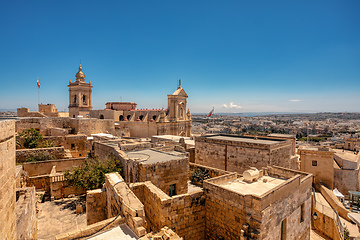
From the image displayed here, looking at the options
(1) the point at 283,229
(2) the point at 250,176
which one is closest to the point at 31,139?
(2) the point at 250,176

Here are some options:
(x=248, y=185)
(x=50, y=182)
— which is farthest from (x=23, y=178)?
(x=248, y=185)

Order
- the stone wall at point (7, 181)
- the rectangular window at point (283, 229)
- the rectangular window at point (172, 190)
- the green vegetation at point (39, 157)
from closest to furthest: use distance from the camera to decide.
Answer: the stone wall at point (7, 181), the rectangular window at point (283, 229), the rectangular window at point (172, 190), the green vegetation at point (39, 157)

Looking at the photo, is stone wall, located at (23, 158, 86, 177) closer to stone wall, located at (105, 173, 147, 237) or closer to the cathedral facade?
stone wall, located at (105, 173, 147, 237)

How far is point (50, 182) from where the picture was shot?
12906 mm

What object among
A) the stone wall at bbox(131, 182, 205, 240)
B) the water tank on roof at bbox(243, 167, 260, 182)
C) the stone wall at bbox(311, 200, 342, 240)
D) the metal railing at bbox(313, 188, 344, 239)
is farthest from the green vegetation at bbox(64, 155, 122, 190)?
the stone wall at bbox(311, 200, 342, 240)

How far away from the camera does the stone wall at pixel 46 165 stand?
15001mm

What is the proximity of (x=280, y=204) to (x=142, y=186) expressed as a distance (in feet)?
15.5

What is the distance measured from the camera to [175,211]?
6.31 m

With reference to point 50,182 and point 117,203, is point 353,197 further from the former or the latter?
point 50,182

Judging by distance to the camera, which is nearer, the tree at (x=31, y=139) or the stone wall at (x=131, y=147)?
the stone wall at (x=131, y=147)

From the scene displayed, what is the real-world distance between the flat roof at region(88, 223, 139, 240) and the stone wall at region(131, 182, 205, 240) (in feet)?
4.38

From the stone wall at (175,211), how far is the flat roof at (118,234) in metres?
1.33

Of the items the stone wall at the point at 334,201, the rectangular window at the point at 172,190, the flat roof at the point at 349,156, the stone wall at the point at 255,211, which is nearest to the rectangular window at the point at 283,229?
the stone wall at the point at 255,211

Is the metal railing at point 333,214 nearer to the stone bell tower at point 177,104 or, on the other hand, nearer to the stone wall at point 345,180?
the stone wall at point 345,180
